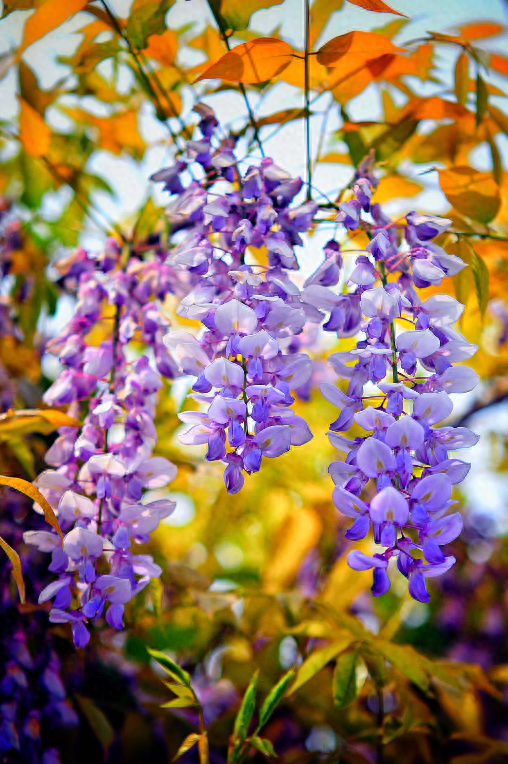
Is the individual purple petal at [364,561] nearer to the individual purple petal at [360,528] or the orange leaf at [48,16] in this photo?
the individual purple petal at [360,528]

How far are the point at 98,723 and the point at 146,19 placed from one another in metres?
0.97

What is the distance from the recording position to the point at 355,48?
0.66 meters

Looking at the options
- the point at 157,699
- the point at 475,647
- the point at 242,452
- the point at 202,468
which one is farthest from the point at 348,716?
the point at 475,647

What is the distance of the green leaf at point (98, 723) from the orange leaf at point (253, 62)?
86 cm

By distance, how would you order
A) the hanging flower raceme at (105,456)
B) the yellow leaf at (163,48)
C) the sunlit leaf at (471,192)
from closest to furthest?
1. the hanging flower raceme at (105,456)
2. the sunlit leaf at (471,192)
3. the yellow leaf at (163,48)

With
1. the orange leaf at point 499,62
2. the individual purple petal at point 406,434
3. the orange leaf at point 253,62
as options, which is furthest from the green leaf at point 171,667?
the orange leaf at point 499,62

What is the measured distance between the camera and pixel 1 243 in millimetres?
1285

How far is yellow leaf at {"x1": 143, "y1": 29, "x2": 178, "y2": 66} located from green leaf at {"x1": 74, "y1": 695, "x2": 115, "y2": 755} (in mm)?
988

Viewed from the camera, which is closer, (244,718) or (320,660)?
(244,718)

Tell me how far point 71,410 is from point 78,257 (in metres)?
0.26

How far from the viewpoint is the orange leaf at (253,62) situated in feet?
2.01

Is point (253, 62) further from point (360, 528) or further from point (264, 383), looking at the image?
point (360, 528)

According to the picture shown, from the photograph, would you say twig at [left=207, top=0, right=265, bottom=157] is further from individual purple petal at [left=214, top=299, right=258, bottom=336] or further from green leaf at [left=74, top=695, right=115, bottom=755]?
green leaf at [left=74, top=695, right=115, bottom=755]

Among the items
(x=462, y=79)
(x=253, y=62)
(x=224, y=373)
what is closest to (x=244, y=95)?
(x=253, y=62)
